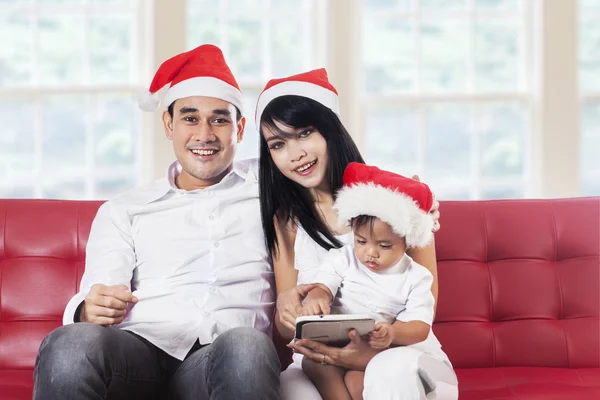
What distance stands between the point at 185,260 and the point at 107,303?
1.23 feet

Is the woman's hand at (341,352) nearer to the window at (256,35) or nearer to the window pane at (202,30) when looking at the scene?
the window at (256,35)

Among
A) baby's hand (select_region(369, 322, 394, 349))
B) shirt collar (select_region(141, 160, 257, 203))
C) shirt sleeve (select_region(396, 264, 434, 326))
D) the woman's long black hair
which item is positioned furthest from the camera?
shirt collar (select_region(141, 160, 257, 203))

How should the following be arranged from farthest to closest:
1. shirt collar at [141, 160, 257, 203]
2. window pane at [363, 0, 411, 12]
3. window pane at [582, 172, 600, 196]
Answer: window pane at [582, 172, 600, 196], window pane at [363, 0, 411, 12], shirt collar at [141, 160, 257, 203]

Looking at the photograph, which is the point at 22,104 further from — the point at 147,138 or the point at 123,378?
the point at 123,378

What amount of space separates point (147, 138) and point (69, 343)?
2.02 m

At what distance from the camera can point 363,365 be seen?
1966 millimetres

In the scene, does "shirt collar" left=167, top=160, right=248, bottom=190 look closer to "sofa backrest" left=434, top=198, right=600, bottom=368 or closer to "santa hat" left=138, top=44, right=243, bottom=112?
"santa hat" left=138, top=44, right=243, bottom=112

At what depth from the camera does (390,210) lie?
1.99m

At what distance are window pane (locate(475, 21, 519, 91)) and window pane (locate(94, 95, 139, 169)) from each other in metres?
1.78

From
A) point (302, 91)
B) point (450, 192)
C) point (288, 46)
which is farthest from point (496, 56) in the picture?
point (302, 91)

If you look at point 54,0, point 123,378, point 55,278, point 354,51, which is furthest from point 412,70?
point 123,378

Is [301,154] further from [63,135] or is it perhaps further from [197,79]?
[63,135]

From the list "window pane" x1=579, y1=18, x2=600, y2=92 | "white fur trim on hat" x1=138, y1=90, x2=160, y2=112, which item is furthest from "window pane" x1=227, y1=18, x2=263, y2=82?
"window pane" x1=579, y1=18, x2=600, y2=92

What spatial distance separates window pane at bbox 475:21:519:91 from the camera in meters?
3.99
